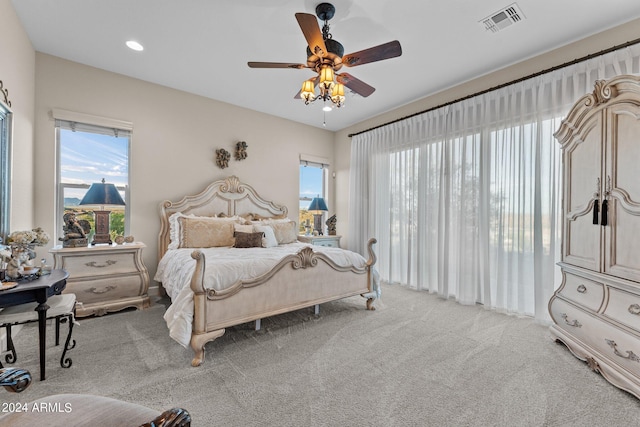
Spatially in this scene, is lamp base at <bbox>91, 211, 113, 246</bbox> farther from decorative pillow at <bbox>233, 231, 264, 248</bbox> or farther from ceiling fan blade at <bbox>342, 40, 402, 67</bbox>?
ceiling fan blade at <bbox>342, 40, 402, 67</bbox>

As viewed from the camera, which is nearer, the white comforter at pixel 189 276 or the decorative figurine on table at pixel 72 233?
the white comforter at pixel 189 276

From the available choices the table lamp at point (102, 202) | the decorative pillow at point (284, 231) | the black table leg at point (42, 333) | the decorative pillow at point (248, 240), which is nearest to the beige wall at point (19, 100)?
the table lamp at point (102, 202)

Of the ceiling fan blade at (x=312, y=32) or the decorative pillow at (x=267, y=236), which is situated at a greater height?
the ceiling fan blade at (x=312, y=32)

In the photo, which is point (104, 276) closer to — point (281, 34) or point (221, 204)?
point (221, 204)

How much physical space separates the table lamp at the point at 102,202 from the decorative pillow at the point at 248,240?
138cm

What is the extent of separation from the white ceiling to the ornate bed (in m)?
1.80

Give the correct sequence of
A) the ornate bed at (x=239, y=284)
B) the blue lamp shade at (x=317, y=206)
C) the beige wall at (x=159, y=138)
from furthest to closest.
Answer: the blue lamp shade at (x=317, y=206), the beige wall at (x=159, y=138), the ornate bed at (x=239, y=284)

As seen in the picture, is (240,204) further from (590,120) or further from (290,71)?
(590,120)

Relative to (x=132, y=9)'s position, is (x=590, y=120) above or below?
below

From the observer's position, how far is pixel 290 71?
347 cm

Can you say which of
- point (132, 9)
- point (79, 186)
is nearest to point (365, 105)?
point (132, 9)

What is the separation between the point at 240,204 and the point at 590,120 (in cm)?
426

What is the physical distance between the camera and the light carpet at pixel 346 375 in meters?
1.67

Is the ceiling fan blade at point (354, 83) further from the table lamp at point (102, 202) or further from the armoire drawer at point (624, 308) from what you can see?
the table lamp at point (102, 202)
